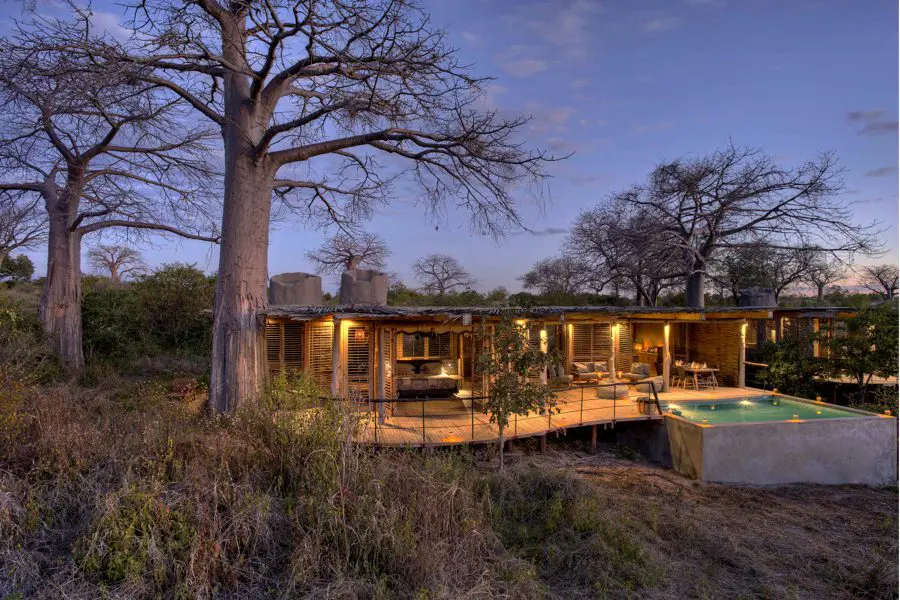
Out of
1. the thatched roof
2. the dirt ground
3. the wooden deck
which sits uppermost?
the thatched roof

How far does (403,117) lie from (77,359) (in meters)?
12.5

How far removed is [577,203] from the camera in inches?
1054

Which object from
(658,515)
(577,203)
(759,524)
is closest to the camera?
(658,515)

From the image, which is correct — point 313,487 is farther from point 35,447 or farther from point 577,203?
point 577,203

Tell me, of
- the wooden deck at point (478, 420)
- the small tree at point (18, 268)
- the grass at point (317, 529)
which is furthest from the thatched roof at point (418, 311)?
the small tree at point (18, 268)

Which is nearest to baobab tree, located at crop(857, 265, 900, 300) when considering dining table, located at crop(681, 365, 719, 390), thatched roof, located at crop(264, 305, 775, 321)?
dining table, located at crop(681, 365, 719, 390)

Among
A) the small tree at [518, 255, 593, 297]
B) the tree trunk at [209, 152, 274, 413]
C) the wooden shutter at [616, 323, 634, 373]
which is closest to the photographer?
the tree trunk at [209, 152, 274, 413]

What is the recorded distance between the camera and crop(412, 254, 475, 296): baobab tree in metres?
39.0

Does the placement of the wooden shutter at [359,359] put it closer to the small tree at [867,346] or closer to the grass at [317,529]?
the grass at [317,529]

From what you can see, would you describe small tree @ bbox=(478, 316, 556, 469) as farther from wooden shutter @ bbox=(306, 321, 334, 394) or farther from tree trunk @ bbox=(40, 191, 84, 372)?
tree trunk @ bbox=(40, 191, 84, 372)

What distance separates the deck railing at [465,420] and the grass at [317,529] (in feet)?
7.46

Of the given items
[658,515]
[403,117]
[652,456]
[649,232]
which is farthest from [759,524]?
[649,232]

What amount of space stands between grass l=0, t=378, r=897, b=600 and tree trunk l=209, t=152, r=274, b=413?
2207 millimetres

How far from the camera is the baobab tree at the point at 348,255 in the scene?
1112 inches
